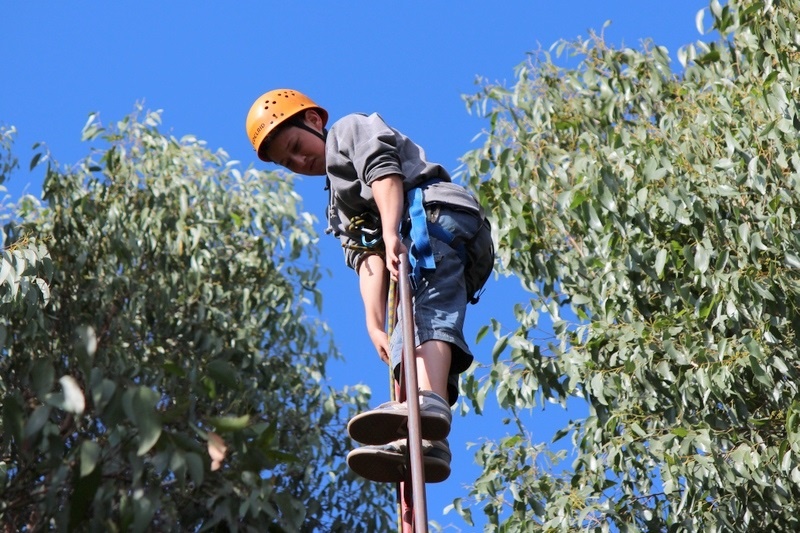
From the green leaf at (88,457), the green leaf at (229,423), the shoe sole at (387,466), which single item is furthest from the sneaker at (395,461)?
the green leaf at (88,457)

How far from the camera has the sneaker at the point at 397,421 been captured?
2.99 meters

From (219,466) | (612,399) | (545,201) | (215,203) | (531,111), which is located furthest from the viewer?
(215,203)

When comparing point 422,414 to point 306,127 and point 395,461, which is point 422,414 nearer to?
point 395,461

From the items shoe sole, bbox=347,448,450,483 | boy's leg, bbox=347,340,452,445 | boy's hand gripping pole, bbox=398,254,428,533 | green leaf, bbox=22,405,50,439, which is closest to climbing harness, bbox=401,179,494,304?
boy's hand gripping pole, bbox=398,254,428,533

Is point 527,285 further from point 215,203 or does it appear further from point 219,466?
point 219,466

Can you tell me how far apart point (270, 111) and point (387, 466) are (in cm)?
108

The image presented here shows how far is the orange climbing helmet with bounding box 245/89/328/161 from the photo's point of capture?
3627 millimetres

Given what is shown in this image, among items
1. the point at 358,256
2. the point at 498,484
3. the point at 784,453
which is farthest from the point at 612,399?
the point at 358,256

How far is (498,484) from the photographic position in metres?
5.48

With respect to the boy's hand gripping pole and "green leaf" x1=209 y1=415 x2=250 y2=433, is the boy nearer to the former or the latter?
the boy's hand gripping pole

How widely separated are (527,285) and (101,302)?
2.61 metres

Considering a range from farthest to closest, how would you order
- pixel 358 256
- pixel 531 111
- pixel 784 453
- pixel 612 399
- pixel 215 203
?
pixel 215 203 → pixel 531 111 → pixel 612 399 → pixel 784 453 → pixel 358 256

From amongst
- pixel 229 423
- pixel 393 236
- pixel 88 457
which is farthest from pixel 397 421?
pixel 88 457

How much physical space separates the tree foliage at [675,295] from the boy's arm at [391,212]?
182 cm
